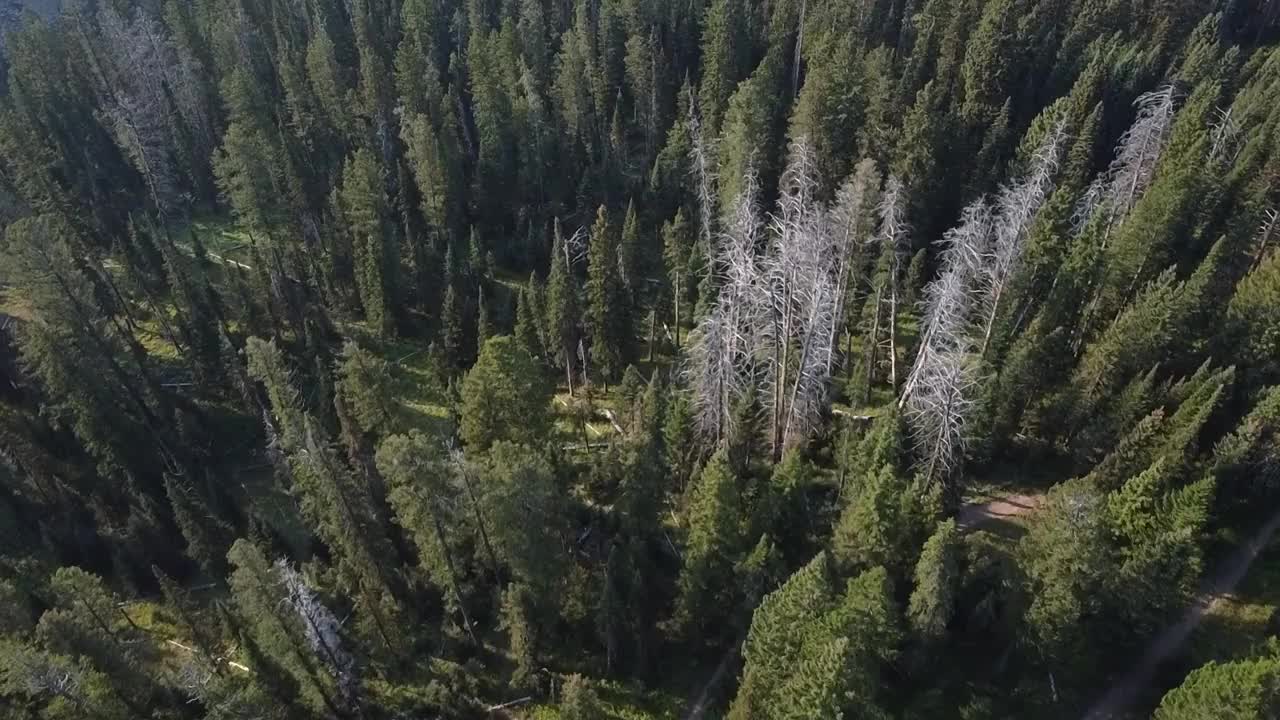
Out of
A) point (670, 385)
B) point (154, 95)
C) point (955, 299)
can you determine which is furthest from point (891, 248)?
point (154, 95)

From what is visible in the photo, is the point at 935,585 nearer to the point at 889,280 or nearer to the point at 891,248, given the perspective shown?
the point at 889,280

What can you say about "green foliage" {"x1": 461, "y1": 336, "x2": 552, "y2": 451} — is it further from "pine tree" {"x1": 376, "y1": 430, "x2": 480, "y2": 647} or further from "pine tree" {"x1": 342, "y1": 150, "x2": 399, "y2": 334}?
"pine tree" {"x1": 342, "y1": 150, "x2": 399, "y2": 334}

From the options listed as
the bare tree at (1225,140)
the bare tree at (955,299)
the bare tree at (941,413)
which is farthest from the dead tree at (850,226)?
the bare tree at (1225,140)

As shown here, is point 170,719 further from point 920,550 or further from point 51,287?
point 920,550

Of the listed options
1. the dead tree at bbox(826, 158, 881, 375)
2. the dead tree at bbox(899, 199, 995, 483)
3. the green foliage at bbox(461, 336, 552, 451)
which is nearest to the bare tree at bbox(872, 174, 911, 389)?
the dead tree at bbox(826, 158, 881, 375)

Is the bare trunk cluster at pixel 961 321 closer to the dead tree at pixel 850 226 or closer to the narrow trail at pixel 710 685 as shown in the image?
the dead tree at pixel 850 226
